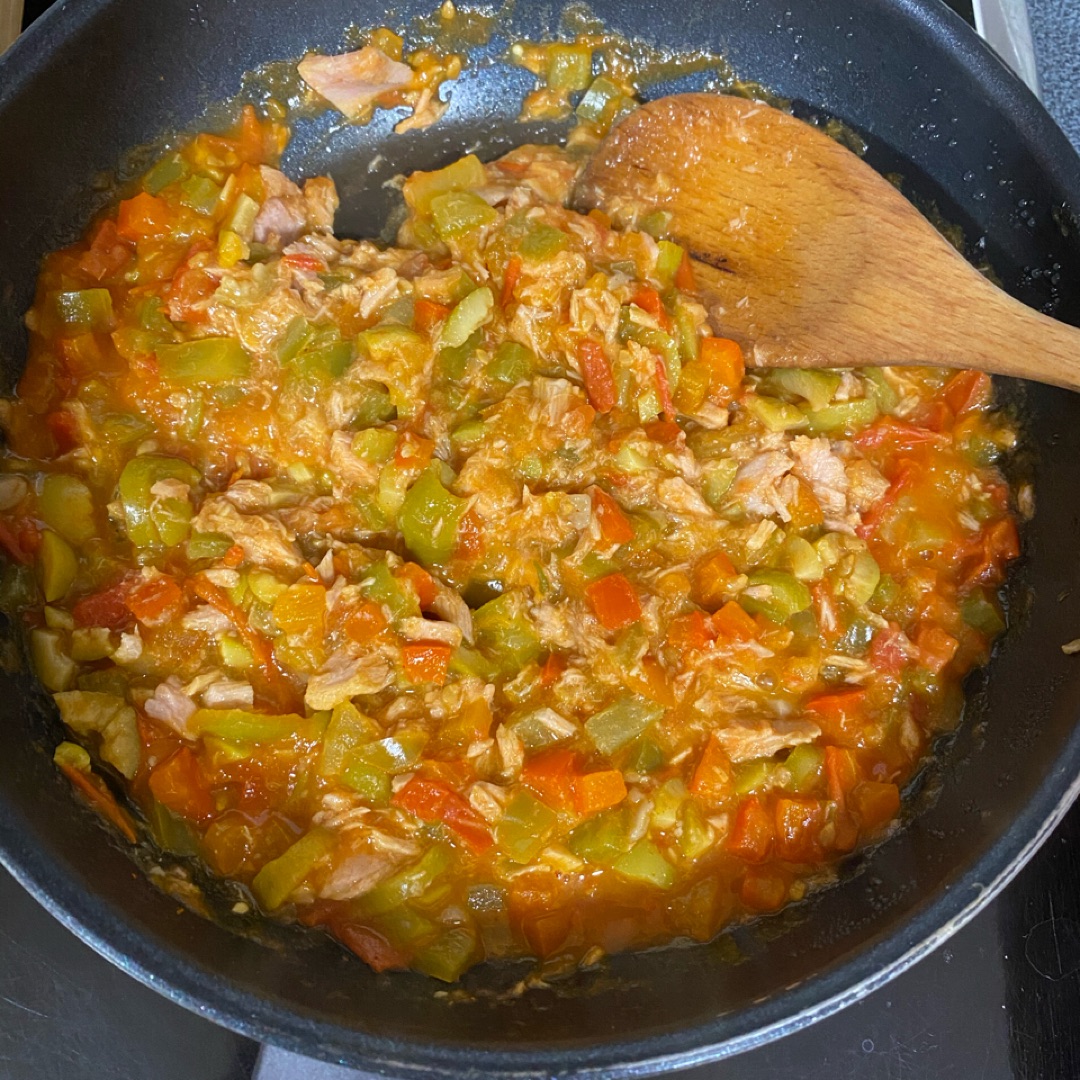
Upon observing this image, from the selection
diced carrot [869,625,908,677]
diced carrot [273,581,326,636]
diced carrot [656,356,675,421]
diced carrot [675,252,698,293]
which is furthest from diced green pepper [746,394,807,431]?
diced carrot [273,581,326,636]

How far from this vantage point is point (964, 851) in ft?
7.55

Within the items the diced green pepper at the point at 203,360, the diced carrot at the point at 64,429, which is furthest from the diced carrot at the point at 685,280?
the diced carrot at the point at 64,429

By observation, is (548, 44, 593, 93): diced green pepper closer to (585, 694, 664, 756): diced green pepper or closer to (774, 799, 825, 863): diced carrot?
(585, 694, 664, 756): diced green pepper

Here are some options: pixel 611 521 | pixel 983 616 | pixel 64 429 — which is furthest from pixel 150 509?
pixel 983 616

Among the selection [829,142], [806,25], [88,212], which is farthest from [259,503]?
[806,25]

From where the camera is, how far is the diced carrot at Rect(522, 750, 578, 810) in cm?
252

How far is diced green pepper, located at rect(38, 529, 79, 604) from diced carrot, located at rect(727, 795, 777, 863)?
6.33 ft

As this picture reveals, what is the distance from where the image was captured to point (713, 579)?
9.04ft

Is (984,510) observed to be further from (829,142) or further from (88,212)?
(88,212)

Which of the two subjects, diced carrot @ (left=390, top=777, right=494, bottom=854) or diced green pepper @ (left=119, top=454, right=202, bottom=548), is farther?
diced green pepper @ (left=119, top=454, right=202, bottom=548)

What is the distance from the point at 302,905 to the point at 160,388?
4.94ft

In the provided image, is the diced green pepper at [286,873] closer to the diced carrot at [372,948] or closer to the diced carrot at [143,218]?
the diced carrot at [372,948]

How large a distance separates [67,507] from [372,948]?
1.45 metres

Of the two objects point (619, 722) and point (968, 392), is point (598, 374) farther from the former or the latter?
point (968, 392)
